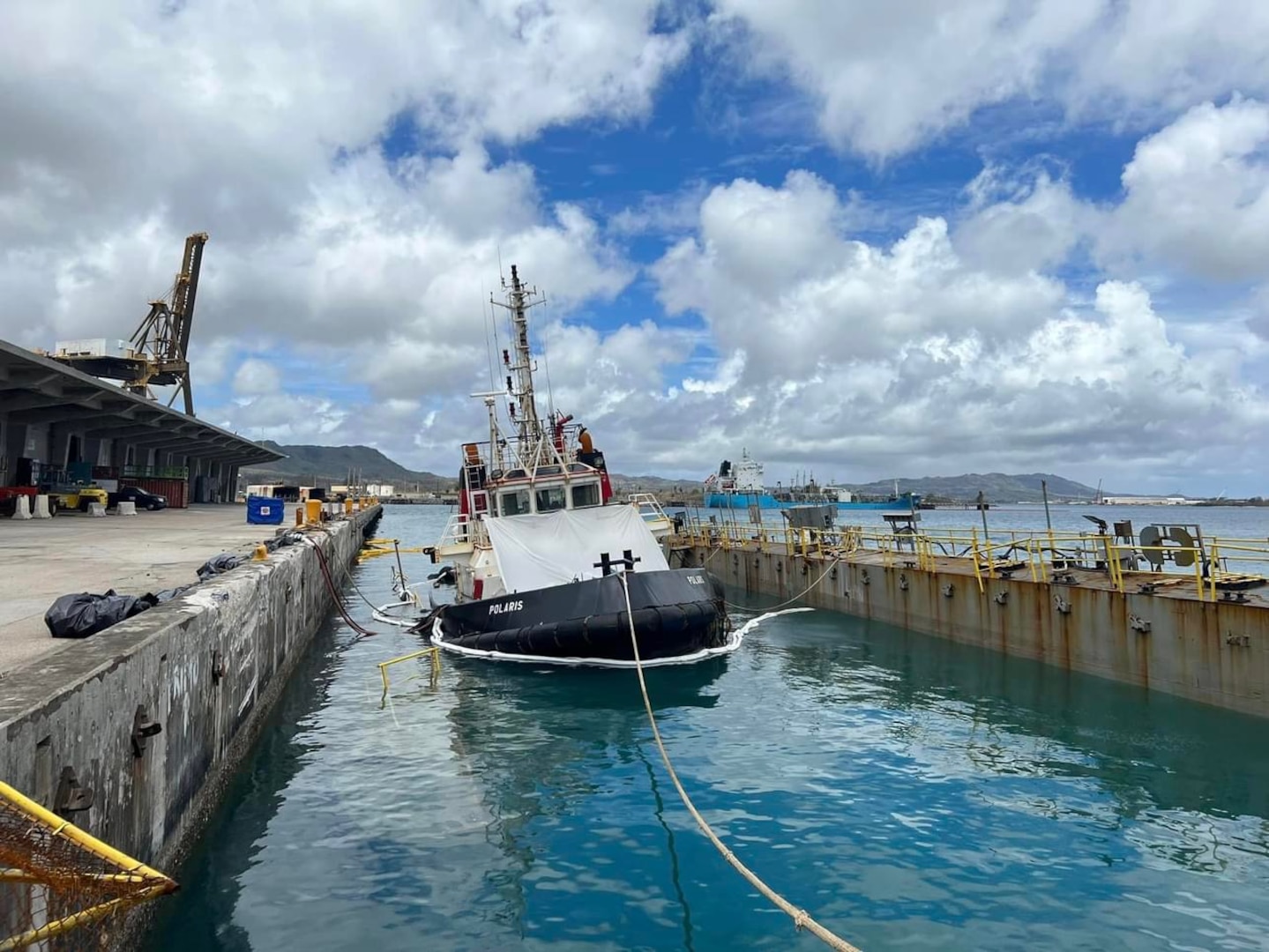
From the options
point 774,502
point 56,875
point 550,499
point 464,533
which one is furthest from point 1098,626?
point 774,502

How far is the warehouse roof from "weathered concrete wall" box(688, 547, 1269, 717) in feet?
107

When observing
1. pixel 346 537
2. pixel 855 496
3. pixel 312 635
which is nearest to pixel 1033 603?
pixel 312 635

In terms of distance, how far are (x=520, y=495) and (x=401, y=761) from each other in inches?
415

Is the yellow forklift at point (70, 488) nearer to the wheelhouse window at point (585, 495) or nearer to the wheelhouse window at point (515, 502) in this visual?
the wheelhouse window at point (515, 502)

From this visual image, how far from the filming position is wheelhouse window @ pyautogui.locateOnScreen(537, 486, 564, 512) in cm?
2206

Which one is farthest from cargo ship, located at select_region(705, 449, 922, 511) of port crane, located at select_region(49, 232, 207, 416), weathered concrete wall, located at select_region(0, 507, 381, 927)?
weathered concrete wall, located at select_region(0, 507, 381, 927)

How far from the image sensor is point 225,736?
10648 millimetres

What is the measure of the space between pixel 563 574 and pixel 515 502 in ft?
12.3

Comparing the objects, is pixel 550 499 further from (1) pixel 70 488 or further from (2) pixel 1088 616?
(1) pixel 70 488

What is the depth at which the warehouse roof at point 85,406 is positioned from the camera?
1267 inches

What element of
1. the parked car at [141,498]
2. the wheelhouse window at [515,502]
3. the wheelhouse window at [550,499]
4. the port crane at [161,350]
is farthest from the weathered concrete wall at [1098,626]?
the port crane at [161,350]

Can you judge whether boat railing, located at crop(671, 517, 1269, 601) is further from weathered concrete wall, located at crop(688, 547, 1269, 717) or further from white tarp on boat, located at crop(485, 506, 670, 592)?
white tarp on boat, located at crop(485, 506, 670, 592)

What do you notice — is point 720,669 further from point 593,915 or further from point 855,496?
point 855,496

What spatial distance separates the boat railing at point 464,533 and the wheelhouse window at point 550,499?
1760 millimetres
